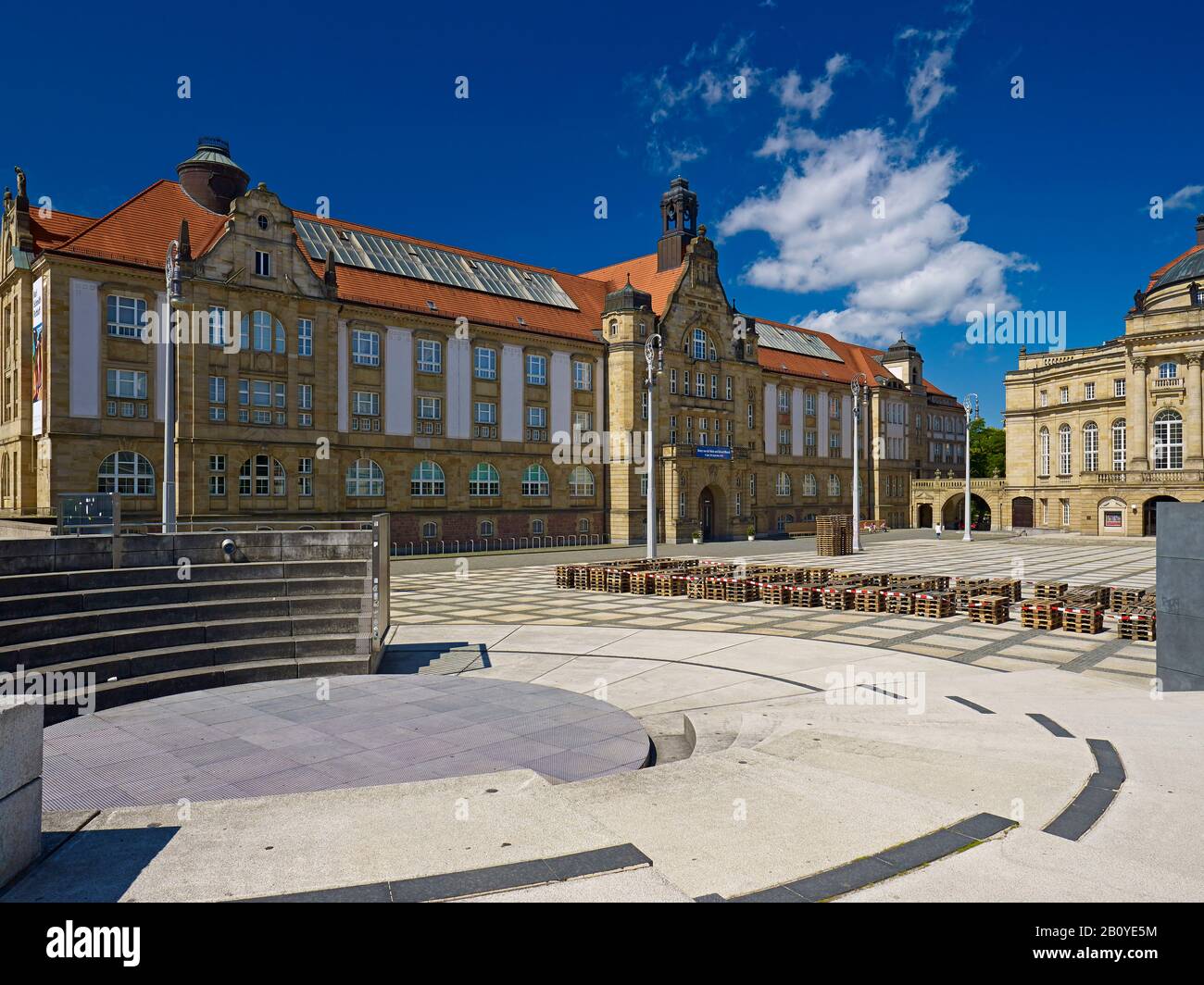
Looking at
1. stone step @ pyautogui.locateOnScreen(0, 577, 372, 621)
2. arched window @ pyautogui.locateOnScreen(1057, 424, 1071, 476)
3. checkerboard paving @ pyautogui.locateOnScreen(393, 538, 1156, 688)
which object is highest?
arched window @ pyautogui.locateOnScreen(1057, 424, 1071, 476)

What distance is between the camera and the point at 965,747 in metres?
7.96

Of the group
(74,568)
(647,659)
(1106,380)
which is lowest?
(647,659)

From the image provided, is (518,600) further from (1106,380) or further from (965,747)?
(1106,380)

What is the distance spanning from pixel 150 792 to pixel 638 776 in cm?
459

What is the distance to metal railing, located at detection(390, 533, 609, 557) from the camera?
4553 centimetres

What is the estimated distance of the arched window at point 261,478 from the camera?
130ft

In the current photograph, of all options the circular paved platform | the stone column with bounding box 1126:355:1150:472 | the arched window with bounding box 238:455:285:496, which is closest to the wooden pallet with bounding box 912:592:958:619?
the circular paved platform

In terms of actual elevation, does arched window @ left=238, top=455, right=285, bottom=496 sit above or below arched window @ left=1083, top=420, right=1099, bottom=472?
below

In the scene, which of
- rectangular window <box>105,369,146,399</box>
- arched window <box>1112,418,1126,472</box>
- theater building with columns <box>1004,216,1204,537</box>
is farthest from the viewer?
arched window <box>1112,418,1126,472</box>

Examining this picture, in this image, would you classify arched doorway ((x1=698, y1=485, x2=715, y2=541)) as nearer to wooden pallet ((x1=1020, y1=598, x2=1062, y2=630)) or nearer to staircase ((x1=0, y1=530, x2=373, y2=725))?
wooden pallet ((x1=1020, y1=598, x2=1062, y2=630))

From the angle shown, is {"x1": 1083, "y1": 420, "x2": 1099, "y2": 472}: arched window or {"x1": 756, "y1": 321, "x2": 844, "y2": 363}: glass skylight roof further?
{"x1": 756, "y1": 321, "x2": 844, "y2": 363}: glass skylight roof

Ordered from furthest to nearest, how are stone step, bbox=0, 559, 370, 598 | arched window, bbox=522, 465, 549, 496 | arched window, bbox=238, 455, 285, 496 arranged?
arched window, bbox=522, 465, 549, 496 → arched window, bbox=238, 455, 285, 496 → stone step, bbox=0, 559, 370, 598

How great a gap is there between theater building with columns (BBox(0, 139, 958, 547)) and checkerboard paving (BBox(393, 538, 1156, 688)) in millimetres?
9952

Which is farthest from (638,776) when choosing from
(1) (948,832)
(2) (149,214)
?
(2) (149,214)
